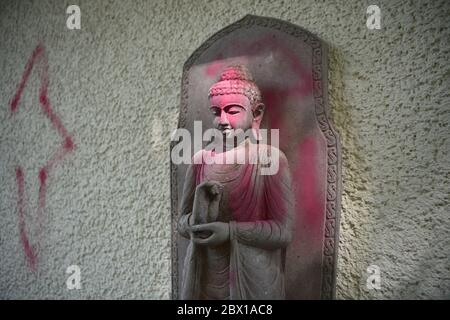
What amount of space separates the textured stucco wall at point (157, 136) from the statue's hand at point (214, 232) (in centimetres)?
34

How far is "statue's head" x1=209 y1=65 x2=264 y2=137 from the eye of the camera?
1073 millimetres

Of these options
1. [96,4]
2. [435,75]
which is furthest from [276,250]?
[96,4]

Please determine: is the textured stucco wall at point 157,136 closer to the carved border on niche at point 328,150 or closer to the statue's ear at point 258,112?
the carved border on niche at point 328,150

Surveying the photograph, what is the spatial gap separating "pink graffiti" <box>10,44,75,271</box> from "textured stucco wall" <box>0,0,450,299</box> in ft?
0.10

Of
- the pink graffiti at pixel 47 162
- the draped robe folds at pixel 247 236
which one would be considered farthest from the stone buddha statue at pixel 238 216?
the pink graffiti at pixel 47 162

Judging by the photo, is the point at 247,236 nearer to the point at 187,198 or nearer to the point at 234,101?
the point at 187,198

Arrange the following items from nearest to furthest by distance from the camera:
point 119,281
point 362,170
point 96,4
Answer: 1. point 362,170
2. point 119,281
3. point 96,4

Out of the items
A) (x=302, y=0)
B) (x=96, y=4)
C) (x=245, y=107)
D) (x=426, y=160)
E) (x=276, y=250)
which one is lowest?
(x=276, y=250)

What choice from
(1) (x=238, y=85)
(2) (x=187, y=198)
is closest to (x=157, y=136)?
(2) (x=187, y=198)

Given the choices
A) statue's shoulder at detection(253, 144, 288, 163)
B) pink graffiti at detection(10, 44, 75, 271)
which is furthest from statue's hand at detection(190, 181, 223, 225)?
pink graffiti at detection(10, 44, 75, 271)

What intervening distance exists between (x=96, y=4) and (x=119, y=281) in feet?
3.64
